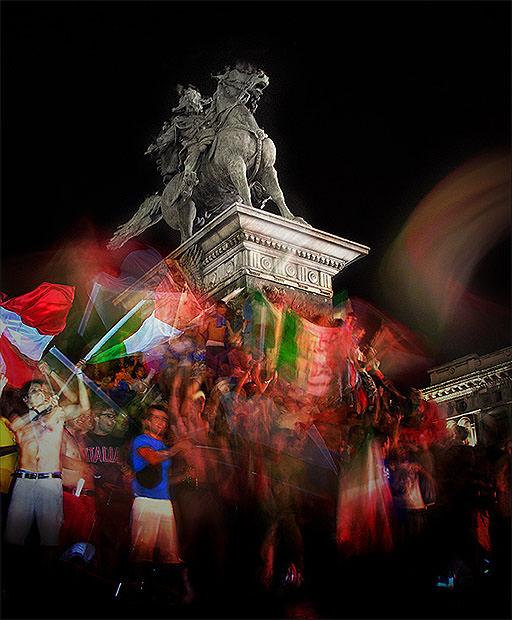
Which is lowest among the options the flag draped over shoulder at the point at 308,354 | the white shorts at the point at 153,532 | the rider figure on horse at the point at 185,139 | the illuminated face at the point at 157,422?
the white shorts at the point at 153,532

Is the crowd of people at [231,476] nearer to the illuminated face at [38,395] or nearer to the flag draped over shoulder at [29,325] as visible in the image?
the illuminated face at [38,395]

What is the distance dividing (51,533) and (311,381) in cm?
498

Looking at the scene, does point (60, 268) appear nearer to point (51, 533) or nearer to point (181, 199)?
point (181, 199)

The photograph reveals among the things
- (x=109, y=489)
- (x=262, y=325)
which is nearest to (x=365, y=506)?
(x=262, y=325)

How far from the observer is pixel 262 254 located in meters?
13.5

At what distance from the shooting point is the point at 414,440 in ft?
42.1

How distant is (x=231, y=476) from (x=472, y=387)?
16.9m

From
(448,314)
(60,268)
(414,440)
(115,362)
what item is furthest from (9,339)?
(448,314)

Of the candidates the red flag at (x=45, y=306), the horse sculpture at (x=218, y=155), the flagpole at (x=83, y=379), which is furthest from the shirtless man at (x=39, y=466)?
the horse sculpture at (x=218, y=155)

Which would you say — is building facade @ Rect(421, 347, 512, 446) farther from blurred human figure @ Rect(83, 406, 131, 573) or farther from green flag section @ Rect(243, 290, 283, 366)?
blurred human figure @ Rect(83, 406, 131, 573)

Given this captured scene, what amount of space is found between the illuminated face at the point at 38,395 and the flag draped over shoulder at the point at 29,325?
0.73 m

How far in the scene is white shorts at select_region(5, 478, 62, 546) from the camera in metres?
10.4

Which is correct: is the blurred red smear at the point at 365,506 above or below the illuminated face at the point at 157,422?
below

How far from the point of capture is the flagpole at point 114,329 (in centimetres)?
1328
